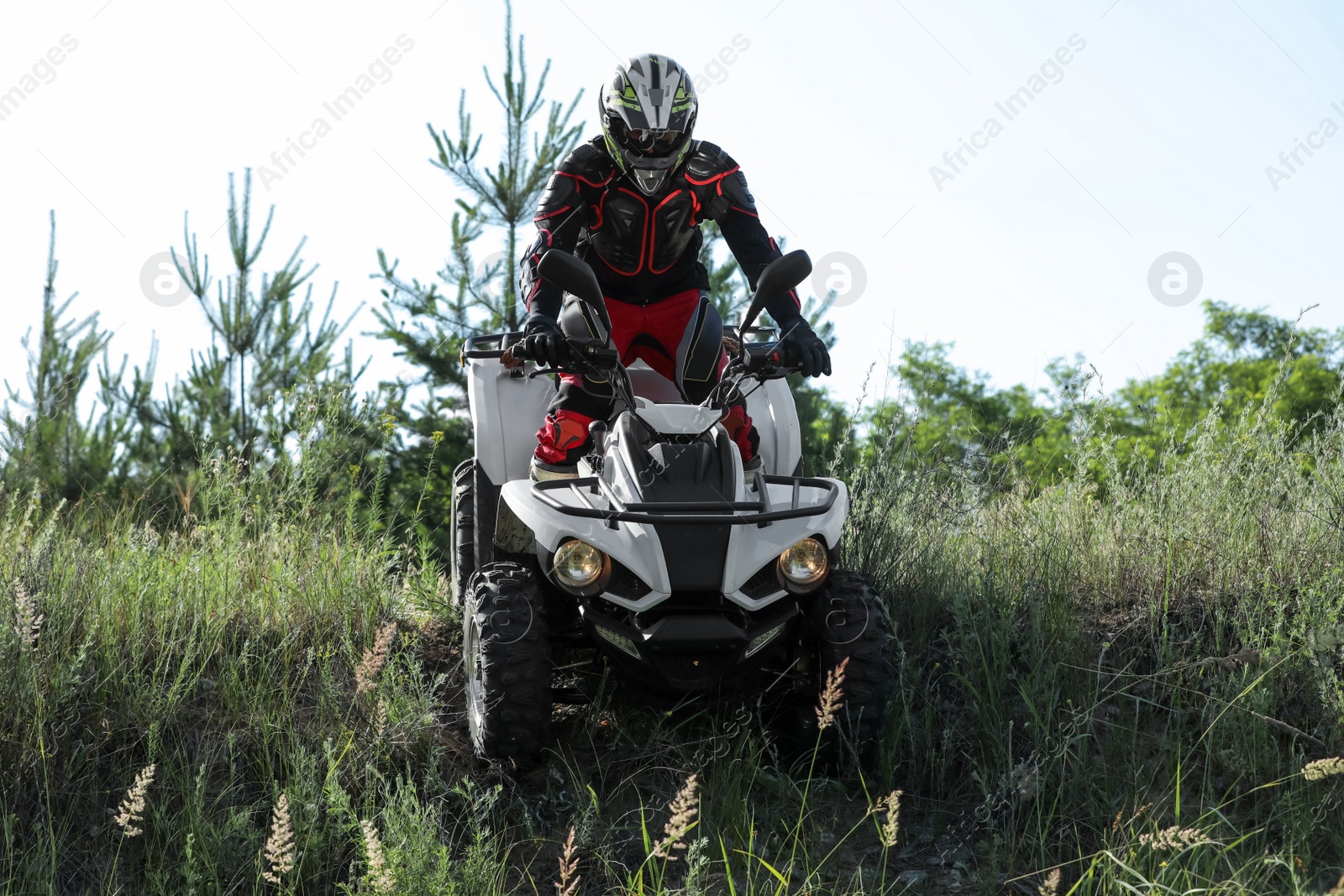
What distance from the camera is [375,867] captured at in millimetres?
2518

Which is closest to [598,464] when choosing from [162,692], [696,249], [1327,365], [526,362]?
[526,362]

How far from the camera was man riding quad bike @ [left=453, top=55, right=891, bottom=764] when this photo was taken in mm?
3242

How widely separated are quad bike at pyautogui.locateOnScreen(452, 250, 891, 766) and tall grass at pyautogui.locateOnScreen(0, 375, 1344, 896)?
30 centimetres

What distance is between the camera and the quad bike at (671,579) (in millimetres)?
3219

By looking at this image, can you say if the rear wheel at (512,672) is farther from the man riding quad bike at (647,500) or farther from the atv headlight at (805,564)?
the atv headlight at (805,564)

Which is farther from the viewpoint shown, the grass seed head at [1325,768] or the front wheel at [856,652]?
the front wheel at [856,652]

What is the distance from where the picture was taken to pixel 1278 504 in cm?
516

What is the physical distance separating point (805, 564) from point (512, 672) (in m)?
0.91

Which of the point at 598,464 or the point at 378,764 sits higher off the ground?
the point at 598,464

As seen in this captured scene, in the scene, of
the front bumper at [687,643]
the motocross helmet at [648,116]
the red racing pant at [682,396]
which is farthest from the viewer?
the motocross helmet at [648,116]

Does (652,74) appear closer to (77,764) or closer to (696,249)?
(696,249)

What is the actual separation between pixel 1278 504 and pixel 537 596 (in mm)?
3612

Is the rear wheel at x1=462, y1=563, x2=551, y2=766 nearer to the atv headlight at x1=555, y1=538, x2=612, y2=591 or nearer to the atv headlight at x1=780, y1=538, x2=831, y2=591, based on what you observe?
the atv headlight at x1=555, y1=538, x2=612, y2=591

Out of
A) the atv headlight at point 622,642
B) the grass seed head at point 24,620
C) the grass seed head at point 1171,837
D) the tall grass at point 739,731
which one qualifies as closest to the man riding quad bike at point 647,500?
the atv headlight at point 622,642
